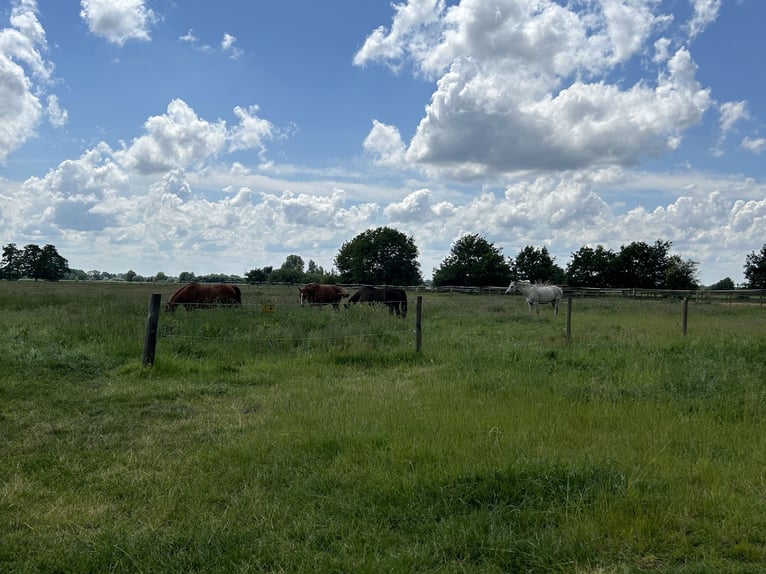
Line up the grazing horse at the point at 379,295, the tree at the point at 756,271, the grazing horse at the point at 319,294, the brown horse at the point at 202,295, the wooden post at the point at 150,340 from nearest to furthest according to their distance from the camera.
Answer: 1. the wooden post at the point at 150,340
2. the brown horse at the point at 202,295
3. the grazing horse at the point at 379,295
4. the grazing horse at the point at 319,294
5. the tree at the point at 756,271

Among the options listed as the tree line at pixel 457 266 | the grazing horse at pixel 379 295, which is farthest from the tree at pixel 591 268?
the grazing horse at pixel 379 295

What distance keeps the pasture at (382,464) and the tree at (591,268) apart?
5596cm

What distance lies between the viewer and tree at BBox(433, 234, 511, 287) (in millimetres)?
68125

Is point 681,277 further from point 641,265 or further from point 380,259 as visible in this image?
point 380,259

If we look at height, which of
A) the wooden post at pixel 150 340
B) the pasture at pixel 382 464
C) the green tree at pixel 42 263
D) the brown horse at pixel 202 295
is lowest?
the pasture at pixel 382 464

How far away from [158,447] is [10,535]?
1813mm

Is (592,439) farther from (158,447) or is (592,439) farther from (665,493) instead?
(158,447)

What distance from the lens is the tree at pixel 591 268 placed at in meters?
62.3

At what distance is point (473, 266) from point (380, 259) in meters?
12.3

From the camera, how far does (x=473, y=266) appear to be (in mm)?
69500

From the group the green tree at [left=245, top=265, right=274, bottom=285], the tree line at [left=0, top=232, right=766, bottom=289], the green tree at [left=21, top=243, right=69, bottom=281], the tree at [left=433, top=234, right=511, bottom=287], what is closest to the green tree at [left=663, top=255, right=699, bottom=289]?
the tree line at [left=0, top=232, right=766, bottom=289]

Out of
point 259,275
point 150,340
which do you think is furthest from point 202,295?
point 259,275

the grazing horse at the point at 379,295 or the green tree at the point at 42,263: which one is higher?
the green tree at the point at 42,263

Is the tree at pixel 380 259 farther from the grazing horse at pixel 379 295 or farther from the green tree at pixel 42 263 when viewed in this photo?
the grazing horse at pixel 379 295
